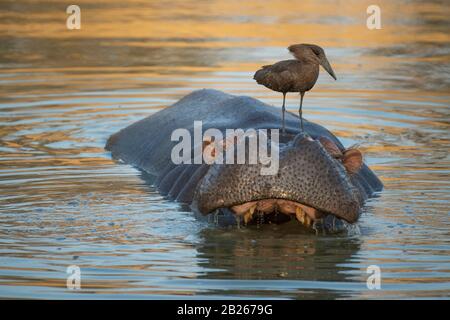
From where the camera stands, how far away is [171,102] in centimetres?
1189

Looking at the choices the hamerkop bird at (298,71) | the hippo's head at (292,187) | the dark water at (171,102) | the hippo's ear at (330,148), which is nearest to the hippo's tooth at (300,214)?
the hippo's head at (292,187)

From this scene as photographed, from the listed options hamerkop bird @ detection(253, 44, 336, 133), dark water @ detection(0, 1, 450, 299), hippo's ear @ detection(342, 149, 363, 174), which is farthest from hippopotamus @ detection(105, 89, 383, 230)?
hamerkop bird @ detection(253, 44, 336, 133)

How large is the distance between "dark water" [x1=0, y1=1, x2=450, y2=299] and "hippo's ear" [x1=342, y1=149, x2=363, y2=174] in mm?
427

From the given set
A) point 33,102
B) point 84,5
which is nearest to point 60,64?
point 33,102

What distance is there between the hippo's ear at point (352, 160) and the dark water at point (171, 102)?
0.43m

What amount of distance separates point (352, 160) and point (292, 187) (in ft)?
1.91

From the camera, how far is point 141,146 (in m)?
9.23

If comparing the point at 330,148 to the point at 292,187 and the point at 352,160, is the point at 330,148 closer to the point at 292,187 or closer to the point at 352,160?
the point at 352,160

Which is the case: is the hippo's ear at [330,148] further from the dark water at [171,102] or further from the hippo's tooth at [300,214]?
the dark water at [171,102]

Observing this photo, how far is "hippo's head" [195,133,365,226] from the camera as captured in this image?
6.27m

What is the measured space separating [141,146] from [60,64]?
540 centimetres

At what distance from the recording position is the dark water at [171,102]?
6.11 meters

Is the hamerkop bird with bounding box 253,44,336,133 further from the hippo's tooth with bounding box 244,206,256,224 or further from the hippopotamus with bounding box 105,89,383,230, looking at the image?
the hippo's tooth with bounding box 244,206,256,224
